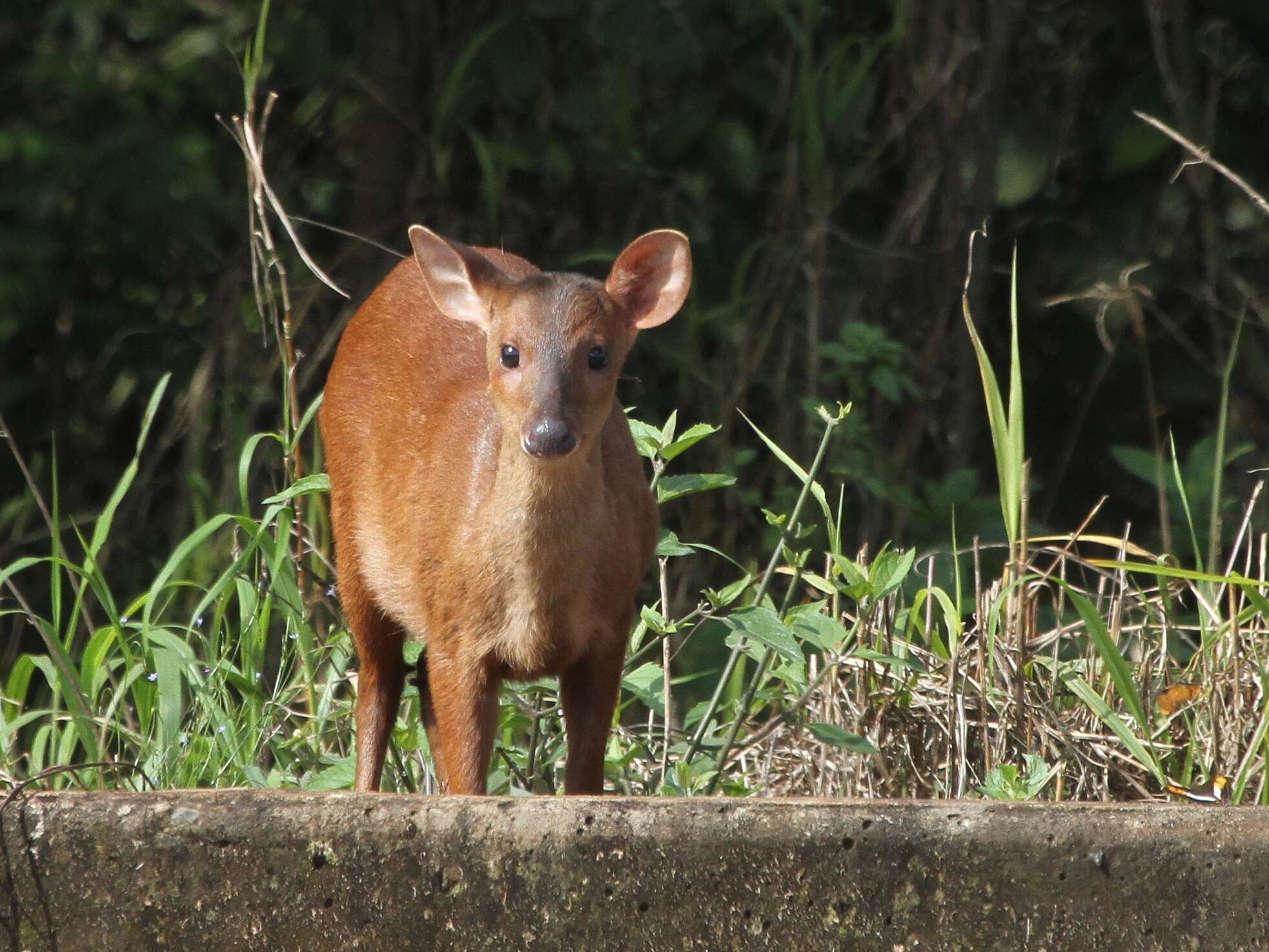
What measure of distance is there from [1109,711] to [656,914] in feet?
4.03

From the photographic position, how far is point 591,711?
322cm

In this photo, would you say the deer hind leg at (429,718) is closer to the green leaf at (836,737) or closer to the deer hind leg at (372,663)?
the deer hind leg at (372,663)

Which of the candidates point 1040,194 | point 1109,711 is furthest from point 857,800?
point 1040,194

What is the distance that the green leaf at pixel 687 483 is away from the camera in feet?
11.0

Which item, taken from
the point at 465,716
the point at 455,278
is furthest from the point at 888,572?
the point at 455,278

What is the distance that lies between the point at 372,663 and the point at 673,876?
4.87 feet

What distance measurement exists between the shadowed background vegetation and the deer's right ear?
2.57m

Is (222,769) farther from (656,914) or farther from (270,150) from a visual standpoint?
(270,150)

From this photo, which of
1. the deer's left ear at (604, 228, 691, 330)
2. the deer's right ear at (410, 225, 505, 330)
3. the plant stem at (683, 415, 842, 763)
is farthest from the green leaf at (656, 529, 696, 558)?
the deer's right ear at (410, 225, 505, 330)

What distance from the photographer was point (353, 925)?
2.38 metres

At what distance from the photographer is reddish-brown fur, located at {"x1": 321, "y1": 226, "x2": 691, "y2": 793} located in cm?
317

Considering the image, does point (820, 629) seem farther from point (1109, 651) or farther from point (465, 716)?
point (465, 716)

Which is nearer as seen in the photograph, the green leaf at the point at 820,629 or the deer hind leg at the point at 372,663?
Answer: the green leaf at the point at 820,629

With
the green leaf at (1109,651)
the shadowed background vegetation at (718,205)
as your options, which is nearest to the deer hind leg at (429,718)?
the green leaf at (1109,651)
